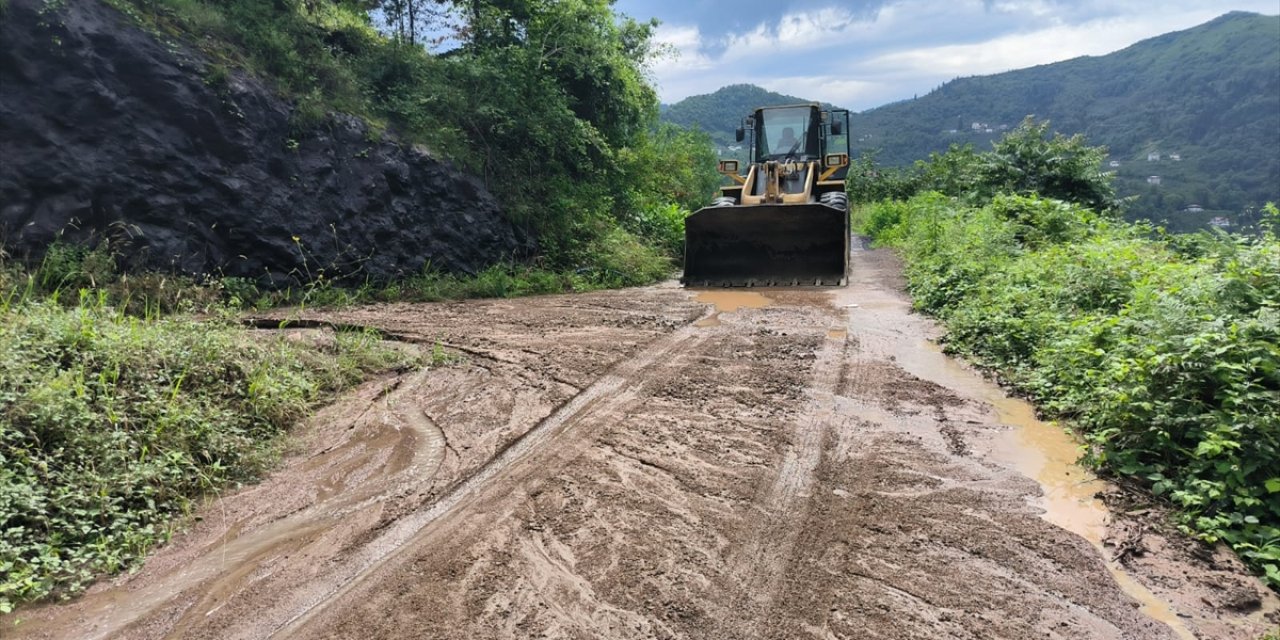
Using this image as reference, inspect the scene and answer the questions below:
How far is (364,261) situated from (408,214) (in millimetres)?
1194

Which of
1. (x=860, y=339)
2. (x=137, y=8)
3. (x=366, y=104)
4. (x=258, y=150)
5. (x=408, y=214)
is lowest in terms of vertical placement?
(x=860, y=339)

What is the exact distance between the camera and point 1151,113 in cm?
8000

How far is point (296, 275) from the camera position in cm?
894

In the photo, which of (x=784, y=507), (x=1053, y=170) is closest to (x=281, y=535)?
(x=784, y=507)

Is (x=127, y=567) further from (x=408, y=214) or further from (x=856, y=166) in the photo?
(x=856, y=166)

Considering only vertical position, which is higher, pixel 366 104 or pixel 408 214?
pixel 366 104

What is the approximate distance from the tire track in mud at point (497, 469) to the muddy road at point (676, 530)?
0.02m

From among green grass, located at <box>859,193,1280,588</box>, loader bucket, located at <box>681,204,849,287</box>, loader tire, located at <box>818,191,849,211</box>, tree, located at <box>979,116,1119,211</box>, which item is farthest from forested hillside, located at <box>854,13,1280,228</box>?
green grass, located at <box>859,193,1280,588</box>

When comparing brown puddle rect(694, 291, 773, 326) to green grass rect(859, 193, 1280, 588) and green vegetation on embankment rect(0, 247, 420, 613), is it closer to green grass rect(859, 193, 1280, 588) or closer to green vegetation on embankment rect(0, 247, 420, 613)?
green grass rect(859, 193, 1280, 588)

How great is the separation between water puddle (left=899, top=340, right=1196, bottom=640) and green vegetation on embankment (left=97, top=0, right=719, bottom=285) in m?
7.04

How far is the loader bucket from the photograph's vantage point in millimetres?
10445

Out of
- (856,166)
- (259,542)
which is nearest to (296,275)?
(259,542)

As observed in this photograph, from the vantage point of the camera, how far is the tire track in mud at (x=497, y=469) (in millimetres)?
2785

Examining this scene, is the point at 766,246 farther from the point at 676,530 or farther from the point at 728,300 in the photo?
the point at 676,530
